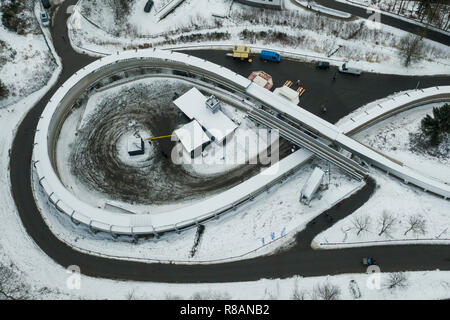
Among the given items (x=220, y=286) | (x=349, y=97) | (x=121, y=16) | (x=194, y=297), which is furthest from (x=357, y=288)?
(x=121, y=16)

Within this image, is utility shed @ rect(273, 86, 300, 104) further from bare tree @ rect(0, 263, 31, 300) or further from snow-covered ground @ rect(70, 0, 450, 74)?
bare tree @ rect(0, 263, 31, 300)

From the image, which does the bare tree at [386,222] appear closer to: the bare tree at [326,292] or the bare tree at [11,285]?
the bare tree at [326,292]

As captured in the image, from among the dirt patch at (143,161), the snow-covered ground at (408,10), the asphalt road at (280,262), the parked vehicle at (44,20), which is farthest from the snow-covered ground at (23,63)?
the snow-covered ground at (408,10)

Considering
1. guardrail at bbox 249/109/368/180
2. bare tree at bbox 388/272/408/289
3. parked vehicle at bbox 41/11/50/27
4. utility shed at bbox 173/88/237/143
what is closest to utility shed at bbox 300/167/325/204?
guardrail at bbox 249/109/368/180

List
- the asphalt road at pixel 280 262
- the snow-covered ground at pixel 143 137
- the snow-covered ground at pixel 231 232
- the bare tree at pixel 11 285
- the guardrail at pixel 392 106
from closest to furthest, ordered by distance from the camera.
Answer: the bare tree at pixel 11 285
the asphalt road at pixel 280 262
the snow-covered ground at pixel 231 232
the snow-covered ground at pixel 143 137
the guardrail at pixel 392 106

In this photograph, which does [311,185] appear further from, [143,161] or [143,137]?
[143,137]

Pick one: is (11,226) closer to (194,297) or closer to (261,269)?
(194,297)

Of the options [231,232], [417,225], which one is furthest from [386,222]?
[231,232]
